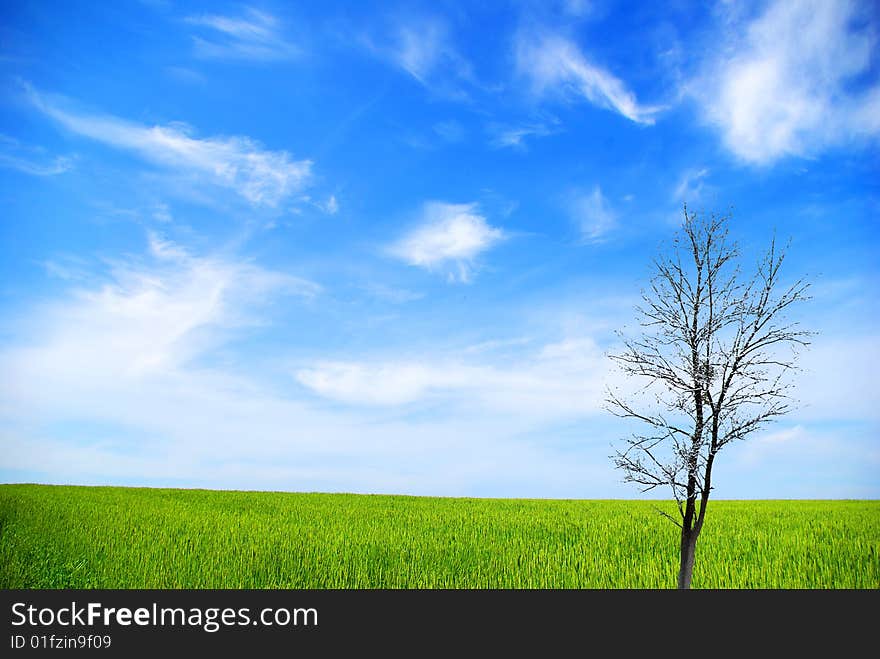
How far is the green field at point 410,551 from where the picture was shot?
29.0 feet

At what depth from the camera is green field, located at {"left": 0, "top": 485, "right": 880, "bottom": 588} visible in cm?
883

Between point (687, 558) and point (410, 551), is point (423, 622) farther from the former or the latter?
point (410, 551)

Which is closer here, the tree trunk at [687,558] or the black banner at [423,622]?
the black banner at [423,622]

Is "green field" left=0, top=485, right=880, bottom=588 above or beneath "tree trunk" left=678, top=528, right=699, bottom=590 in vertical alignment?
beneath

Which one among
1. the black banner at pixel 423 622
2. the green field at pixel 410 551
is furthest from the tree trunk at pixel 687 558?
the green field at pixel 410 551

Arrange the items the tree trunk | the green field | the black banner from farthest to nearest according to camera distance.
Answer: the green field
the tree trunk
the black banner

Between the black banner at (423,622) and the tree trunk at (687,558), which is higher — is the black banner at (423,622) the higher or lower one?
the lower one

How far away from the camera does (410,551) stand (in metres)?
10.5

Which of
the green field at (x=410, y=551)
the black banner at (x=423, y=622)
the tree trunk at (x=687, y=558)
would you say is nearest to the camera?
the black banner at (x=423, y=622)

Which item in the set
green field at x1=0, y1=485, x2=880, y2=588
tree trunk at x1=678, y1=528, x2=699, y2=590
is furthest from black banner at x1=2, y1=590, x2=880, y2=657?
green field at x1=0, y1=485, x2=880, y2=588

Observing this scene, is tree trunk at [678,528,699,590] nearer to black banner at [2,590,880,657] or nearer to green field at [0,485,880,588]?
black banner at [2,590,880,657]

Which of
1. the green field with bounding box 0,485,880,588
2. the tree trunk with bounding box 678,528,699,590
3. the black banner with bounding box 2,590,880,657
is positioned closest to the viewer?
the black banner with bounding box 2,590,880,657

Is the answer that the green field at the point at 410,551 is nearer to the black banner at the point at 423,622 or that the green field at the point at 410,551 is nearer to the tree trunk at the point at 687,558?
the tree trunk at the point at 687,558

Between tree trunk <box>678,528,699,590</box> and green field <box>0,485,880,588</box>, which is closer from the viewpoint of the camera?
tree trunk <box>678,528,699,590</box>
